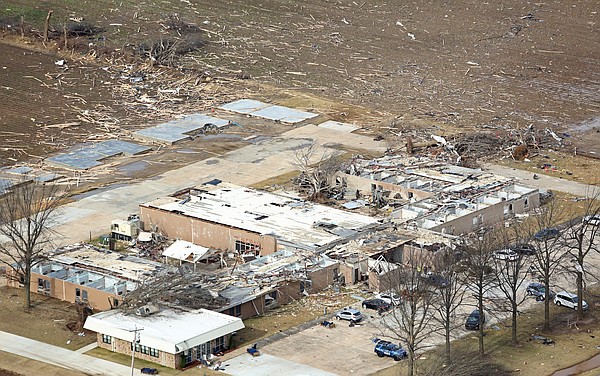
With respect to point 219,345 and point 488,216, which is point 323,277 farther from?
point 488,216

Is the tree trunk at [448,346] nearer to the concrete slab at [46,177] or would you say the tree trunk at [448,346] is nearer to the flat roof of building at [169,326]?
the flat roof of building at [169,326]

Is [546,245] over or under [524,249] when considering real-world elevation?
over

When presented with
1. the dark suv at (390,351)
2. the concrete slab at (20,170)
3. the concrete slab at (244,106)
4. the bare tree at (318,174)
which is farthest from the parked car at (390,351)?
the concrete slab at (244,106)

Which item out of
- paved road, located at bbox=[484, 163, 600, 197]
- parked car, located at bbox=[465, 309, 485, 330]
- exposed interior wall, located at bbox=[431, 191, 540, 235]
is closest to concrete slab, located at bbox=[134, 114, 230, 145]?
paved road, located at bbox=[484, 163, 600, 197]

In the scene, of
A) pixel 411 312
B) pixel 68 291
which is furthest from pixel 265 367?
pixel 68 291

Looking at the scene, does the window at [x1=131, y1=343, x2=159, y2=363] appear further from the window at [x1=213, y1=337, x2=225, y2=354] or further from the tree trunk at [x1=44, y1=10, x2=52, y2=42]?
the tree trunk at [x1=44, y1=10, x2=52, y2=42]

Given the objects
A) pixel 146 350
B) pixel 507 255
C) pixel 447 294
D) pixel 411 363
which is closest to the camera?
pixel 411 363
